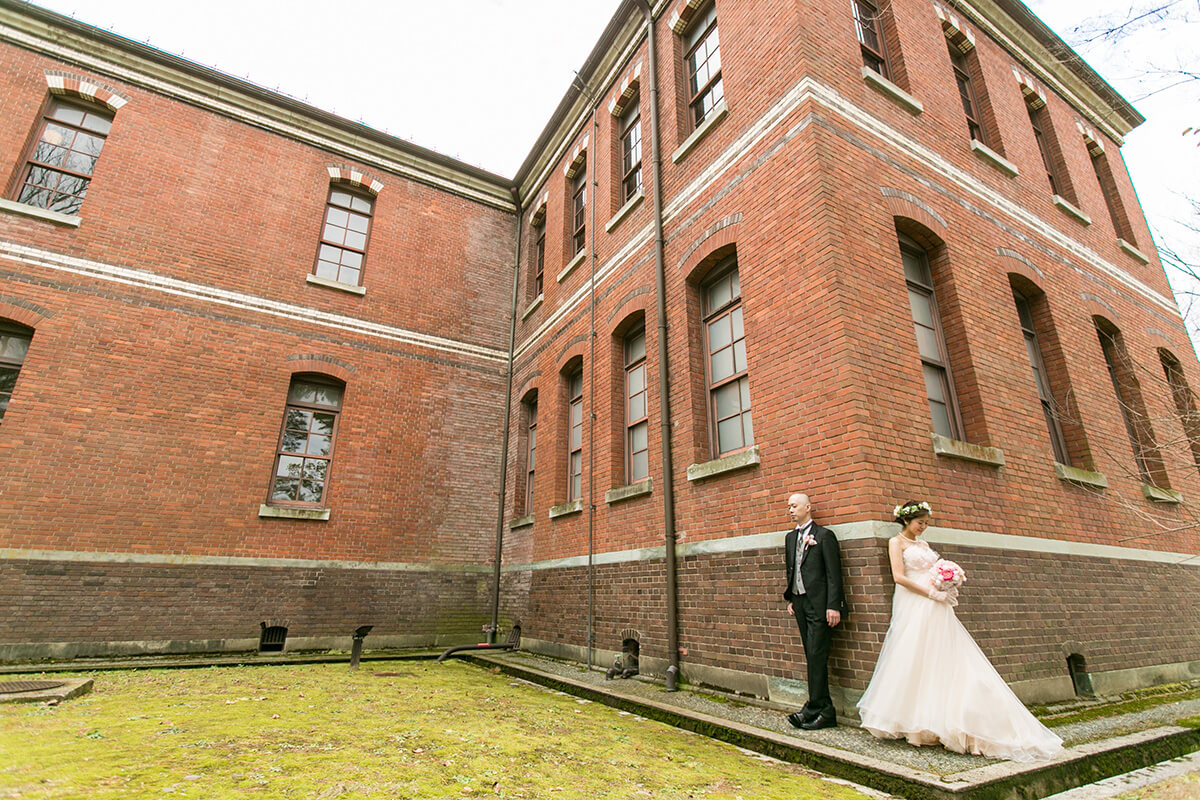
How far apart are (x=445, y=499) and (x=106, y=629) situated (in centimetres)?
520

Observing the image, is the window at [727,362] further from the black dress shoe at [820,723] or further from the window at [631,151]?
the window at [631,151]

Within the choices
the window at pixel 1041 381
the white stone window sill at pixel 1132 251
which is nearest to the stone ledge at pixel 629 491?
the window at pixel 1041 381

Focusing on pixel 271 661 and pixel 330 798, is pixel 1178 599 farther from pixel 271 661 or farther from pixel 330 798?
pixel 271 661

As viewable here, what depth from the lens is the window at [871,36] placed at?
7.41 m

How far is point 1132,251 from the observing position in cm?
986

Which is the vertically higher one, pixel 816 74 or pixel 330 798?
pixel 816 74

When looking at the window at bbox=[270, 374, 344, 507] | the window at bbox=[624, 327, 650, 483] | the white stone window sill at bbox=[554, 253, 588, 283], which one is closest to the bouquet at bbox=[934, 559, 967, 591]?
the window at bbox=[624, 327, 650, 483]

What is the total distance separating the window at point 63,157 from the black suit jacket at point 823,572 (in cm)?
1263

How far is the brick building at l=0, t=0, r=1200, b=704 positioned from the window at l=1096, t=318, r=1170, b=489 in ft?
0.21

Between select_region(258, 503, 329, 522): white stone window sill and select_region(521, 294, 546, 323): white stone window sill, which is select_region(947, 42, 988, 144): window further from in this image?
select_region(258, 503, 329, 522): white stone window sill

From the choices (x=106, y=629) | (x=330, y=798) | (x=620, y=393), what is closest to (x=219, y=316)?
(x=106, y=629)

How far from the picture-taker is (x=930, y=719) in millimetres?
3672

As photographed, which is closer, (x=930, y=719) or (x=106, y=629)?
(x=930, y=719)

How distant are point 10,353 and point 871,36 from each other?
45.0 ft
